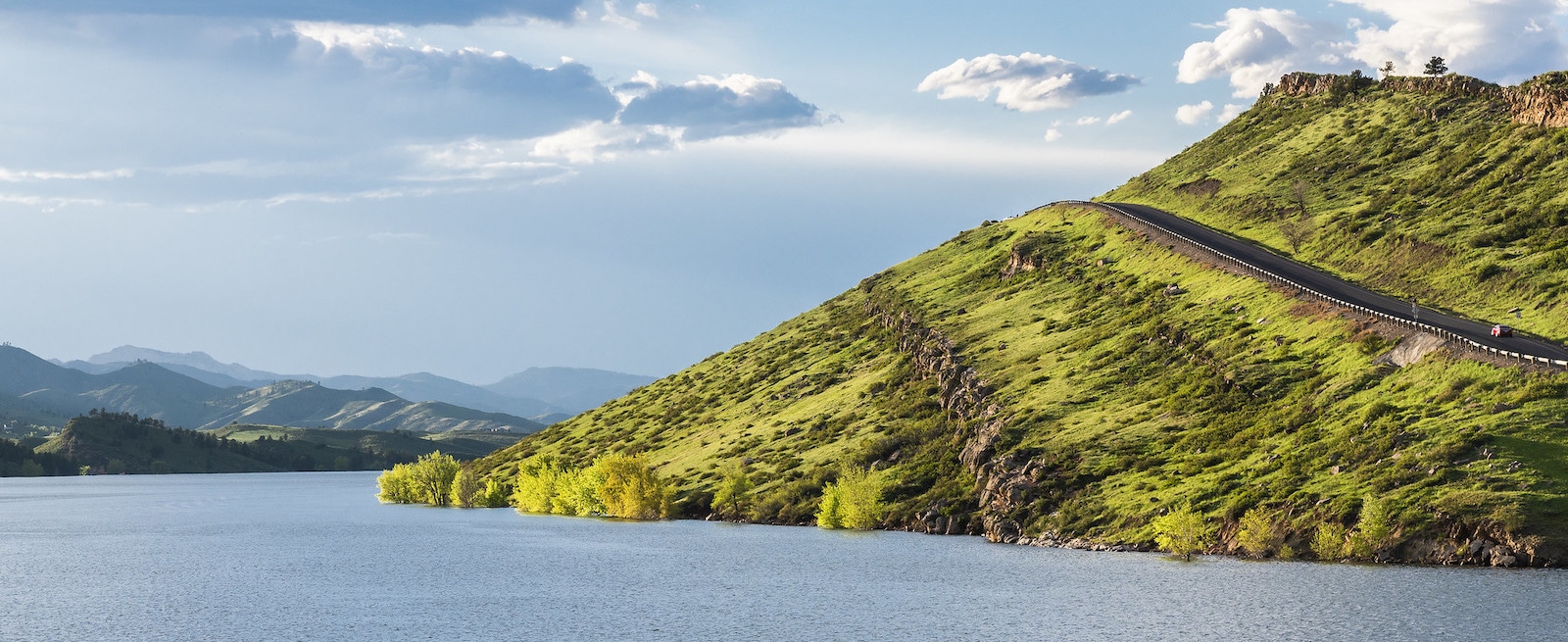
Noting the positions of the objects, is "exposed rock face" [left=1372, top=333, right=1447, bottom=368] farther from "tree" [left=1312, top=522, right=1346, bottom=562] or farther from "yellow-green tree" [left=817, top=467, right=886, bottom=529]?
"yellow-green tree" [left=817, top=467, right=886, bottom=529]

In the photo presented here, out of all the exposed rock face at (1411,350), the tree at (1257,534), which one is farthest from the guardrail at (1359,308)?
the tree at (1257,534)

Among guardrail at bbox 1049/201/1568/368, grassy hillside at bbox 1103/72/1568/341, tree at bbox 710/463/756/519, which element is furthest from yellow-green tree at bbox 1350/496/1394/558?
tree at bbox 710/463/756/519

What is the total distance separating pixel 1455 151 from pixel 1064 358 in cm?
8766

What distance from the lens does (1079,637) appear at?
61.2m

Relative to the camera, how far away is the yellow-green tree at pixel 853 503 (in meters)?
123

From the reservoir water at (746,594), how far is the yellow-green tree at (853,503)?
4.00 meters

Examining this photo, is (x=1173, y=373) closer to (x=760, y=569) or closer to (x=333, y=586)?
(x=760, y=569)

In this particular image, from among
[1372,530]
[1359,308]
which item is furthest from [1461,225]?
[1372,530]

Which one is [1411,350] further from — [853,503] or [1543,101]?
[1543,101]

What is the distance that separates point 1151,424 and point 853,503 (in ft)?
99.1

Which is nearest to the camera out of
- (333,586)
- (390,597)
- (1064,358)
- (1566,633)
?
(1566,633)

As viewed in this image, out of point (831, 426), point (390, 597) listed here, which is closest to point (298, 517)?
point (831, 426)

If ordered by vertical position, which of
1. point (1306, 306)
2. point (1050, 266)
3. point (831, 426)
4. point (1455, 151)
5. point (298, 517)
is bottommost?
point (298, 517)

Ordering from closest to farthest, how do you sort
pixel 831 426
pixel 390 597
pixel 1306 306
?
pixel 390 597
pixel 1306 306
pixel 831 426
